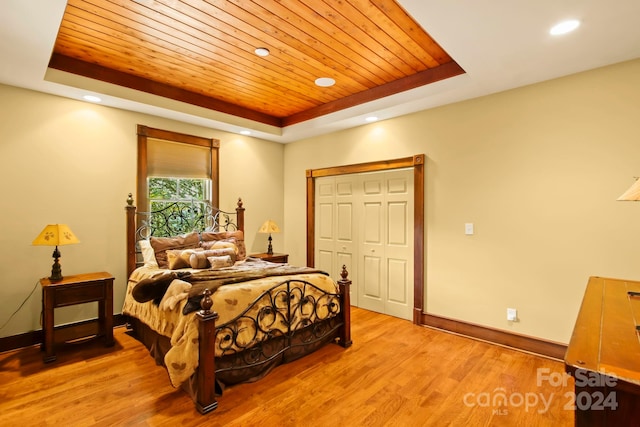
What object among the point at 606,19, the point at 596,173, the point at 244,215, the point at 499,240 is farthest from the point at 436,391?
the point at 244,215

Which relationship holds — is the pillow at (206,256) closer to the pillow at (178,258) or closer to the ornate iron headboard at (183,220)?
the pillow at (178,258)

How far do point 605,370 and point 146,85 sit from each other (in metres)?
4.23

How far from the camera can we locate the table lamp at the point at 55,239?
2.88m

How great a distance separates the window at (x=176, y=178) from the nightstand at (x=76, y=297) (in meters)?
1.00

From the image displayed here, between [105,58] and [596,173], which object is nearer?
[596,173]

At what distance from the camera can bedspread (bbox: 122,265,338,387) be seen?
7.18ft

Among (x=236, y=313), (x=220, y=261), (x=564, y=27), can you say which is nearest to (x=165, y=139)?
(x=220, y=261)

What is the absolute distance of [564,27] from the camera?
2.20m

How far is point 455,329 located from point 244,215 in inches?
126

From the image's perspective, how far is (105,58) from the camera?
121 inches

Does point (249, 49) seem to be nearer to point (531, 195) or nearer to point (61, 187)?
point (61, 187)

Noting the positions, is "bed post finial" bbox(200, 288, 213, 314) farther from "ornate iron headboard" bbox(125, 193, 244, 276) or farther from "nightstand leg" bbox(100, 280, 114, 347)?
"ornate iron headboard" bbox(125, 193, 244, 276)

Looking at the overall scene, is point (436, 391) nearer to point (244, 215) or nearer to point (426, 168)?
point (426, 168)

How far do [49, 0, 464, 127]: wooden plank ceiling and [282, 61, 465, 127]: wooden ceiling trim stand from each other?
0.04 feet
